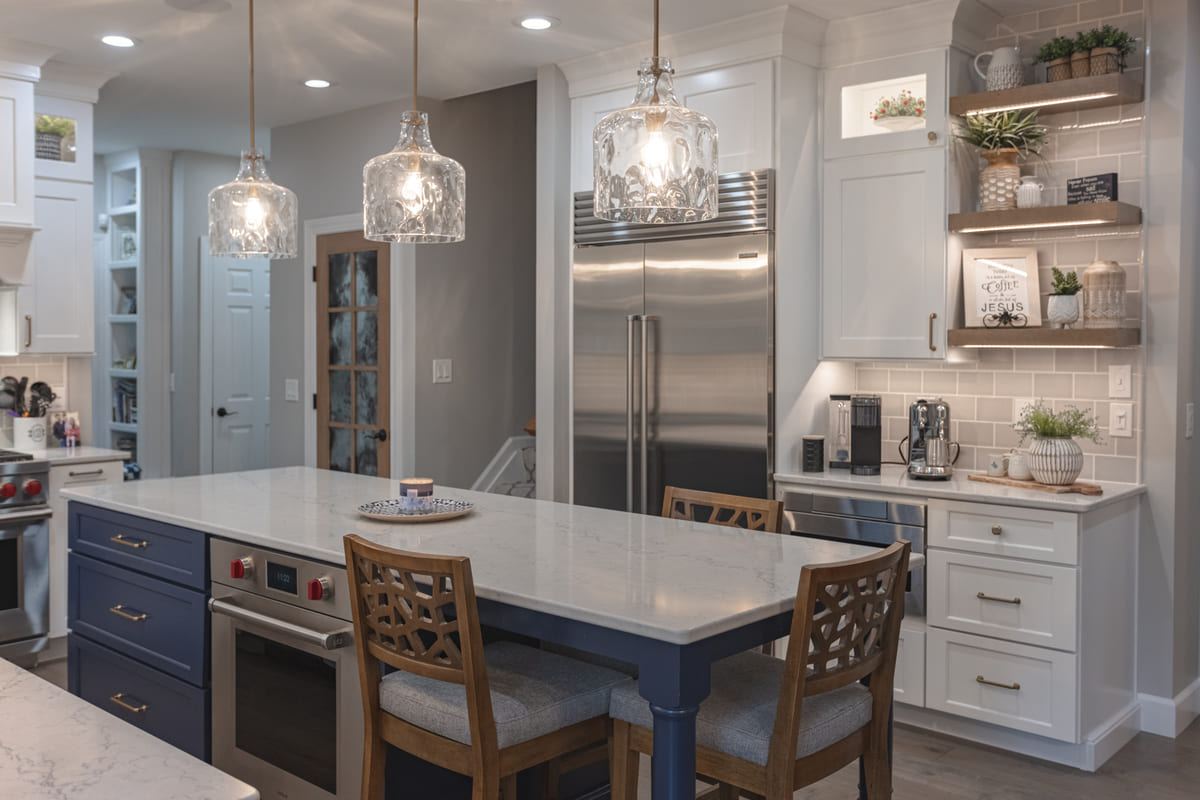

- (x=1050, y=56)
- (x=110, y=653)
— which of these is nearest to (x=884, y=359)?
(x=1050, y=56)

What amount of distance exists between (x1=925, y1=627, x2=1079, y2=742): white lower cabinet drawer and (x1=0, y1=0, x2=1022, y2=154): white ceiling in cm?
236

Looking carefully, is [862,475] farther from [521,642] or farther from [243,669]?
[243,669]

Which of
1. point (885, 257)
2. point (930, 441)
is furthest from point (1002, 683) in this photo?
Answer: point (885, 257)

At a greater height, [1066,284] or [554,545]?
[1066,284]

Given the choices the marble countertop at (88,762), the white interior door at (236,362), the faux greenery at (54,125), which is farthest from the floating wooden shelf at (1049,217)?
the white interior door at (236,362)

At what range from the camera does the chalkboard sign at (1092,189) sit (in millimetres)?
3705

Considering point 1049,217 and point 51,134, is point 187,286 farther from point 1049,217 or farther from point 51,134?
point 1049,217

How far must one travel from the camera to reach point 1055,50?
379cm

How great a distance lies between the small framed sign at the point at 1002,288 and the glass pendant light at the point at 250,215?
2.52m

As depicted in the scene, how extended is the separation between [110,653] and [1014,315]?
3.33 m

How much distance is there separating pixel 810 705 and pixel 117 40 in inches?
159

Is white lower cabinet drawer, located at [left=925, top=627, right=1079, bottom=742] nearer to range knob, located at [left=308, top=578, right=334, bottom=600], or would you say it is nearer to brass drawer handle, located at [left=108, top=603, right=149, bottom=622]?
range knob, located at [left=308, top=578, right=334, bottom=600]

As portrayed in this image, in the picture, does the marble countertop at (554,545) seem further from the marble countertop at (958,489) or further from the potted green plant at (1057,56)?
the potted green plant at (1057,56)

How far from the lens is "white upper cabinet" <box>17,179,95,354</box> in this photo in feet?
16.0
